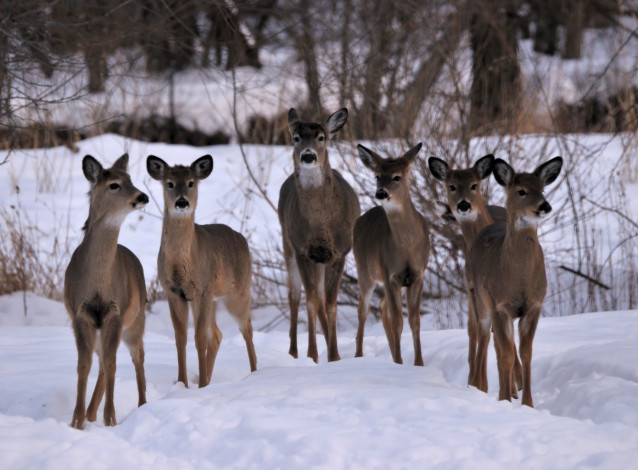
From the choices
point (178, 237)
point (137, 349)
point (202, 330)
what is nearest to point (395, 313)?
point (202, 330)

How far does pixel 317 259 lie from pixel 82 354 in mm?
2985

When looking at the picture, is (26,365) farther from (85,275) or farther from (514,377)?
(514,377)

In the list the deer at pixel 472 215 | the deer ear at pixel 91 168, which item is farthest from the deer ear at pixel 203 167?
the deer at pixel 472 215

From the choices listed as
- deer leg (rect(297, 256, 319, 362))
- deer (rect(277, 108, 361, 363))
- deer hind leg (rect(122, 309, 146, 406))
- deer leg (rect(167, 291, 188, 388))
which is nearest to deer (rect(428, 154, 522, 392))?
deer (rect(277, 108, 361, 363))

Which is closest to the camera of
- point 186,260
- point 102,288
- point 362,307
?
point 102,288

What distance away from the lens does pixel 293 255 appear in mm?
9680

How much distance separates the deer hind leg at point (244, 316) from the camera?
8.50 m

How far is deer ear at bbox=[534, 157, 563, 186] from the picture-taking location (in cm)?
710

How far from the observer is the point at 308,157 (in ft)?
28.3

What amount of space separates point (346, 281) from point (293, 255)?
282 centimetres

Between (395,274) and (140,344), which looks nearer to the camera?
(140,344)

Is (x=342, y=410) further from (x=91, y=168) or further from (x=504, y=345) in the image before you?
(x=91, y=168)

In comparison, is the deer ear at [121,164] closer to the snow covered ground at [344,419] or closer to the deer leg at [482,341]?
A: the snow covered ground at [344,419]

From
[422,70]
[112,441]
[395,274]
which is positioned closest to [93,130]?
[422,70]
